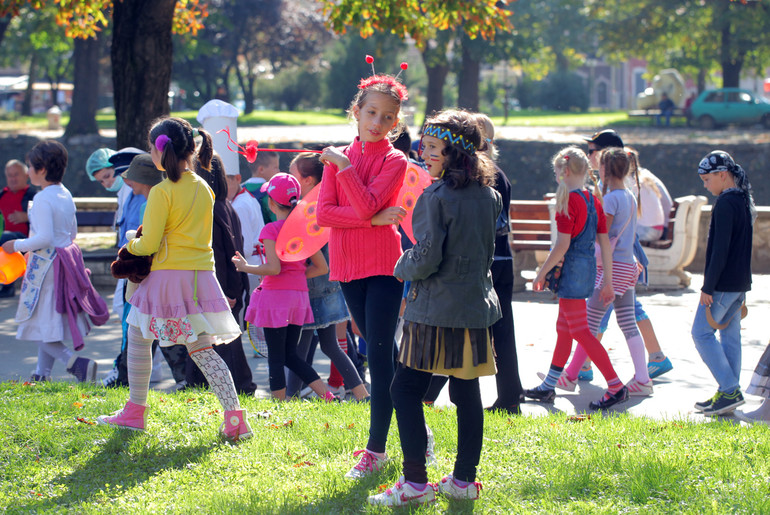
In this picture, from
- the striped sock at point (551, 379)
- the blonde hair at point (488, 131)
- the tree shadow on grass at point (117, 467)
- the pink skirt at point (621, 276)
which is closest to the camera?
the tree shadow on grass at point (117, 467)

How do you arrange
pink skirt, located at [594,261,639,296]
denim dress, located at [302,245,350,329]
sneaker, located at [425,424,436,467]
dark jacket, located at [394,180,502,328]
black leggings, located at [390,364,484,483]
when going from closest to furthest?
dark jacket, located at [394,180,502,328]
black leggings, located at [390,364,484,483]
sneaker, located at [425,424,436,467]
denim dress, located at [302,245,350,329]
pink skirt, located at [594,261,639,296]

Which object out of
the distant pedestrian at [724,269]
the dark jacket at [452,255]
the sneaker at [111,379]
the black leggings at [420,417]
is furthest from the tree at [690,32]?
the black leggings at [420,417]

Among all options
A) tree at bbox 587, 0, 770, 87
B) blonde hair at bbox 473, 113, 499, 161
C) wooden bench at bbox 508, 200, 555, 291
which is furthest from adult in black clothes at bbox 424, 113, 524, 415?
tree at bbox 587, 0, 770, 87

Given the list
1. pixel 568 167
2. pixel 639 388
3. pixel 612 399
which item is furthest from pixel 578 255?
pixel 639 388

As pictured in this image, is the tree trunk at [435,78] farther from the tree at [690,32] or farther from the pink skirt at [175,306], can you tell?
the pink skirt at [175,306]

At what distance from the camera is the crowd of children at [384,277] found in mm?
3588

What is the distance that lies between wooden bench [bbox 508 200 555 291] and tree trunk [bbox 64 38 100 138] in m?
18.9

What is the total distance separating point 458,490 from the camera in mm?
3742

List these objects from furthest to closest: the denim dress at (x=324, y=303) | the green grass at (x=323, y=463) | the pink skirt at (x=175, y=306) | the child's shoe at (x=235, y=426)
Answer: the denim dress at (x=324, y=303)
the child's shoe at (x=235, y=426)
the pink skirt at (x=175, y=306)
the green grass at (x=323, y=463)

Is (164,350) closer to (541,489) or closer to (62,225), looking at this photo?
(62,225)

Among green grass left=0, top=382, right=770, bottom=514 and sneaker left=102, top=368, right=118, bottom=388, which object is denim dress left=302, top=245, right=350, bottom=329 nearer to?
green grass left=0, top=382, right=770, bottom=514

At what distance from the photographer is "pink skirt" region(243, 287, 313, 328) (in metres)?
5.55

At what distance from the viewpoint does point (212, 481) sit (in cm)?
408

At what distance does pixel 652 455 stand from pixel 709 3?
3013cm
